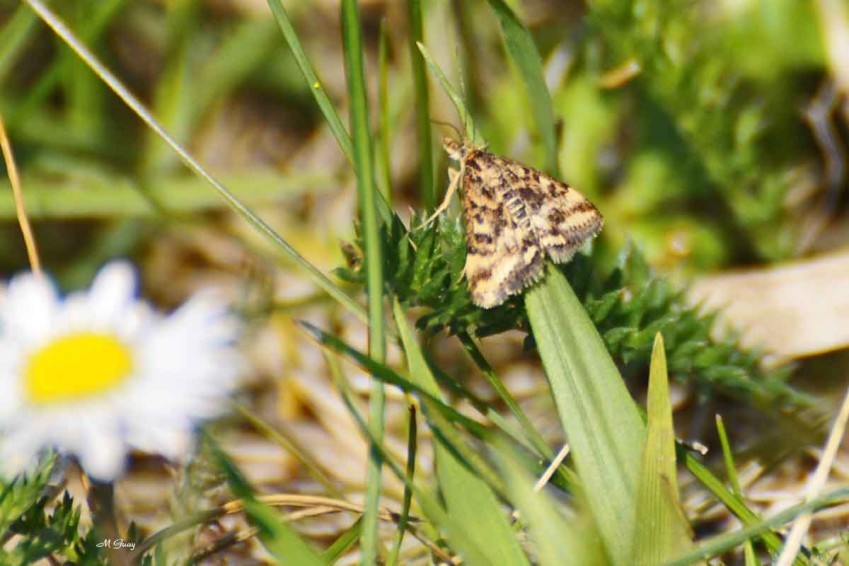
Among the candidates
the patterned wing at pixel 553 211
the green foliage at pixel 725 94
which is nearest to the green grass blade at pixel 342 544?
the patterned wing at pixel 553 211

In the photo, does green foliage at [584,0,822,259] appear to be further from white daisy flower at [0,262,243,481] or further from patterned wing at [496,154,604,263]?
white daisy flower at [0,262,243,481]

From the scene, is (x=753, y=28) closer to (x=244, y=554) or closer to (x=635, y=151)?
(x=635, y=151)

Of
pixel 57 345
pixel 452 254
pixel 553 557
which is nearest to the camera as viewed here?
pixel 553 557

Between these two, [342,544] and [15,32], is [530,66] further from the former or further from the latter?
[15,32]

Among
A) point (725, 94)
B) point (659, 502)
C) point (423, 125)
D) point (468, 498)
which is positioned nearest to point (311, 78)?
point (423, 125)

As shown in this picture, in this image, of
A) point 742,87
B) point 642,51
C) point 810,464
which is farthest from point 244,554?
point 742,87

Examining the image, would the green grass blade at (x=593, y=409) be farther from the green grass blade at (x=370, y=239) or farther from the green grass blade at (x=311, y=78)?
the green grass blade at (x=311, y=78)
